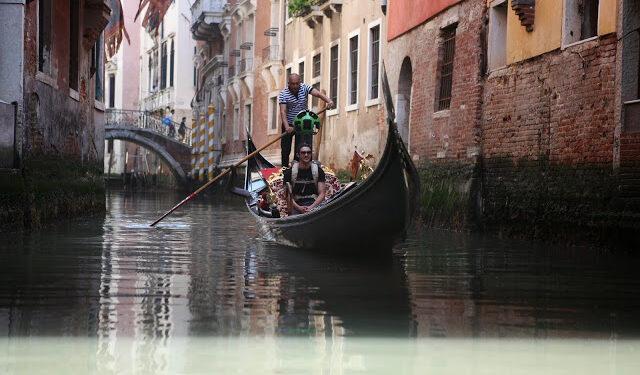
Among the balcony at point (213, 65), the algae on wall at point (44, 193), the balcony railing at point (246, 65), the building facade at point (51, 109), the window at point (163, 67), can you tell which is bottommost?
the algae on wall at point (44, 193)

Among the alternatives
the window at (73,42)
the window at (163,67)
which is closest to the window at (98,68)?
the window at (73,42)

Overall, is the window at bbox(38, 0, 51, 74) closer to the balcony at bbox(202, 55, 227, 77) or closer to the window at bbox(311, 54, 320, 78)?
the window at bbox(311, 54, 320, 78)

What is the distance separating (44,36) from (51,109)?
2.95 ft

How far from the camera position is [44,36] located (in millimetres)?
12461

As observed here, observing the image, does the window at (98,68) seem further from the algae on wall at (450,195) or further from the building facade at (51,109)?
the algae on wall at (450,195)

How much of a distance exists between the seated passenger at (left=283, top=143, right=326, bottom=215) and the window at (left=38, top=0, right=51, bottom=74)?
4.02m

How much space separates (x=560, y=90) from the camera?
10391 mm

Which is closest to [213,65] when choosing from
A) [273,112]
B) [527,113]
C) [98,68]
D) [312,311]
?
[273,112]

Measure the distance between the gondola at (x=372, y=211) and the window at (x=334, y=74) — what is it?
1096cm

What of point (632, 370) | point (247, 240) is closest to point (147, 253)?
point (247, 240)

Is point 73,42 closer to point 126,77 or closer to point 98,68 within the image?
point 98,68

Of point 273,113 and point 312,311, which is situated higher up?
point 273,113

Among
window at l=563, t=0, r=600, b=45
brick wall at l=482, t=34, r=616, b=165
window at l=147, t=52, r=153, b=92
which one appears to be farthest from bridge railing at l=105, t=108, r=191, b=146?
window at l=563, t=0, r=600, b=45

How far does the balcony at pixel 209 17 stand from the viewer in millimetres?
32219
